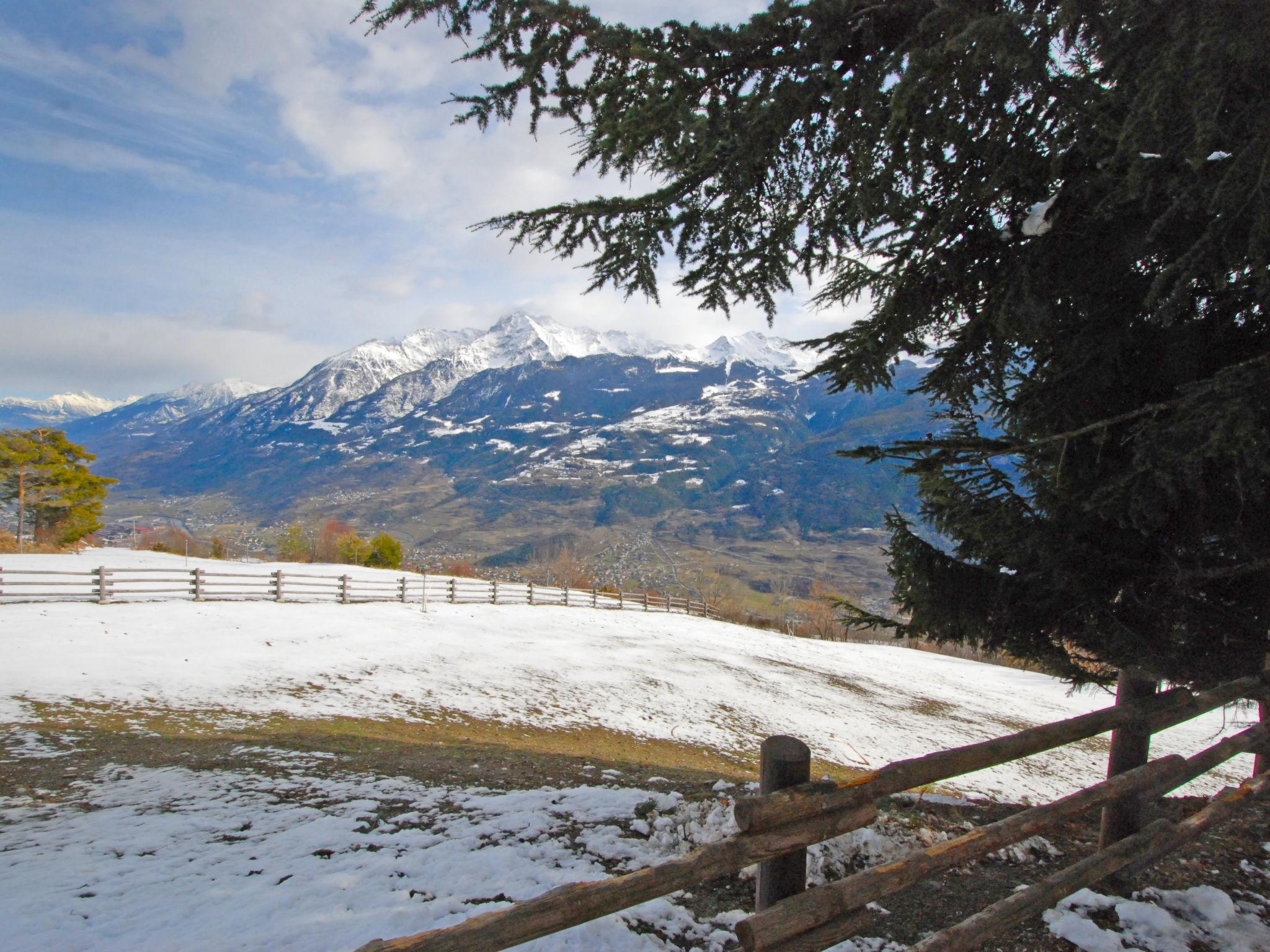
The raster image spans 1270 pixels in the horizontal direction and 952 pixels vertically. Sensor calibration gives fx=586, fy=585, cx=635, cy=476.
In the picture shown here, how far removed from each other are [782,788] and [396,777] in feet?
18.1

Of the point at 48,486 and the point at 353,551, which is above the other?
the point at 48,486

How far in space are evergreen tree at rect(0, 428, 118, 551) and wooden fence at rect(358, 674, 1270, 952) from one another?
4385cm

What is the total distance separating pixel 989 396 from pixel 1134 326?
1.18 m

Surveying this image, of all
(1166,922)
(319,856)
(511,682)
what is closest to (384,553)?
(511,682)

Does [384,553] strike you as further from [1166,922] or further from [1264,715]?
[1166,922]

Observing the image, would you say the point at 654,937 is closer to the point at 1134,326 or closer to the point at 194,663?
the point at 1134,326

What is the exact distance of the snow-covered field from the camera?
151 inches

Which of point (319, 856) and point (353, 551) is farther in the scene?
point (353, 551)

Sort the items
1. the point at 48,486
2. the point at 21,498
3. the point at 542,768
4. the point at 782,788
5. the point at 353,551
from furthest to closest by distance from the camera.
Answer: the point at 353,551 → the point at 48,486 → the point at 21,498 → the point at 542,768 → the point at 782,788

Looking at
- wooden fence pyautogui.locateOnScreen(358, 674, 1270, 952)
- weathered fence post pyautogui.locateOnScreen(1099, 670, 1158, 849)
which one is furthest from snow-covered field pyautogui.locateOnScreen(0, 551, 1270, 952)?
wooden fence pyautogui.locateOnScreen(358, 674, 1270, 952)

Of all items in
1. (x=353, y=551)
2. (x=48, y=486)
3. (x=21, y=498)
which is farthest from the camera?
(x=353, y=551)

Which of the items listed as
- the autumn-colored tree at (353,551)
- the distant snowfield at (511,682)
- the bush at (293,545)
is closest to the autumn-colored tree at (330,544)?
the bush at (293,545)

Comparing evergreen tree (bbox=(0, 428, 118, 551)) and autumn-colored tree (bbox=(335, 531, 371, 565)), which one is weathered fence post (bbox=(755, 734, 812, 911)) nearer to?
evergreen tree (bbox=(0, 428, 118, 551))

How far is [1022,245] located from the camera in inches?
176
